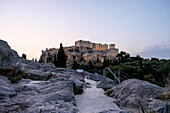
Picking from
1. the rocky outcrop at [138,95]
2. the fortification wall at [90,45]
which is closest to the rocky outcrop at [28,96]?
the rocky outcrop at [138,95]

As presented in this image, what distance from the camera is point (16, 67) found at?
6.70 metres

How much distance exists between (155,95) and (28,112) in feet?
15.5

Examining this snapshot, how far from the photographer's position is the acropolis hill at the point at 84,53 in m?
83.0

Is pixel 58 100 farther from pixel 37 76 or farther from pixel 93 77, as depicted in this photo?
pixel 93 77

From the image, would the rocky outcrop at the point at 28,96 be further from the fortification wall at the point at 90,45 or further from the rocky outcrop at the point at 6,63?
the fortification wall at the point at 90,45

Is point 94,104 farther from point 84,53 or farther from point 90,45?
point 90,45

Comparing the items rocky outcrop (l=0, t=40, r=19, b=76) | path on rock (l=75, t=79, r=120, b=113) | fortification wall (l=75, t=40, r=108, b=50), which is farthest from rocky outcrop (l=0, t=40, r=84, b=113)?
fortification wall (l=75, t=40, r=108, b=50)

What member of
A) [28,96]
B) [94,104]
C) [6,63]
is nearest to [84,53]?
[6,63]

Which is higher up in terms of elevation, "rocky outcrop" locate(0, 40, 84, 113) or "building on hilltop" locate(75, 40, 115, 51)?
"building on hilltop" locate(75, 40, 115, 51)

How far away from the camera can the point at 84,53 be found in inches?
3514

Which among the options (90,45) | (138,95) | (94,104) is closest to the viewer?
(138,95)

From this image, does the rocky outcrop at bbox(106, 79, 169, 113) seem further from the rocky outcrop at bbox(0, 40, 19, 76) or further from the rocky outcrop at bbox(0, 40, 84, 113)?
the rocky outcrop at bbox(0, 40, 19, 76)

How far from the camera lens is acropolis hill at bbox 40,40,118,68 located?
3268 inches

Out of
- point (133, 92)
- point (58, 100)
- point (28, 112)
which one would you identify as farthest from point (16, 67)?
point (133, 92)
